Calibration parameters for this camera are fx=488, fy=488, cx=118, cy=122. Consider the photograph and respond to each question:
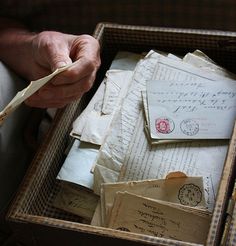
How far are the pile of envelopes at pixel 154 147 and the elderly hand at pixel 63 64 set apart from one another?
9 centimetres

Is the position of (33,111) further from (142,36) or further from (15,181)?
(142,36)

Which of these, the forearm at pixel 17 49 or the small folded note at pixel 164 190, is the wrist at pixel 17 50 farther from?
the small folded note at pixel 164 190

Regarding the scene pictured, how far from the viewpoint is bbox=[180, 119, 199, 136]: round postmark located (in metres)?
0.82

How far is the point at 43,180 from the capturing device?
2.69 ft

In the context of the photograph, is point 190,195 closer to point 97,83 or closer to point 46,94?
point 46,94

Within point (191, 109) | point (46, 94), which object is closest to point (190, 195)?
point (191, 109)

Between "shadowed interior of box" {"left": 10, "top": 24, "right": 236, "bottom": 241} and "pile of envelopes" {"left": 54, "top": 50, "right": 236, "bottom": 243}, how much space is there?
0.08ft

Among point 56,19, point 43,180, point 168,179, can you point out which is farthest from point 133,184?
point 56,19

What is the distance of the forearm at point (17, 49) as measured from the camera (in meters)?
0.93

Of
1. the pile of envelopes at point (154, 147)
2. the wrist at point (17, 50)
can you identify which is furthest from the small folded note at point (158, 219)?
the wrist at point (17, 50)

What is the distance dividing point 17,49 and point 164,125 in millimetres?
333

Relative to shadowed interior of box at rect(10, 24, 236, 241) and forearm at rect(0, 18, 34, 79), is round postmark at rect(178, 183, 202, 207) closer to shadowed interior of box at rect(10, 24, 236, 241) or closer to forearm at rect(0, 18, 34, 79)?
shadowed interior of box at rect(10, 24, 236, 241)

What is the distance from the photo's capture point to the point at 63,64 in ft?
2.60

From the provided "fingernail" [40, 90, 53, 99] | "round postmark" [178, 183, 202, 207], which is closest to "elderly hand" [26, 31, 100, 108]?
"fingernail" [40, 90, 53, 99]
